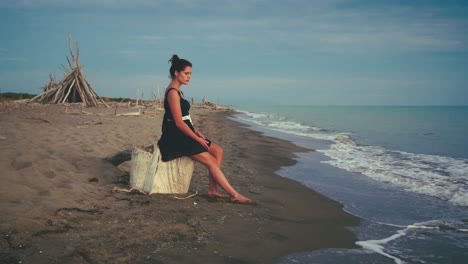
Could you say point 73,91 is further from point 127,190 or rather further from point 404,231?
point 404,231

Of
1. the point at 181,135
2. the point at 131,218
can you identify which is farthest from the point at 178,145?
the point at 131,218

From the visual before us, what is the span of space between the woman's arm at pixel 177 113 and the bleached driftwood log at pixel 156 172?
14.8 inches

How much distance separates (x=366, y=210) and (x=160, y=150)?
2.82 m

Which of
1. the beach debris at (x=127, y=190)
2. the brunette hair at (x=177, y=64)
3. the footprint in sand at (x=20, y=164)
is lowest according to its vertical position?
the beach debris at (x=127, y=190)

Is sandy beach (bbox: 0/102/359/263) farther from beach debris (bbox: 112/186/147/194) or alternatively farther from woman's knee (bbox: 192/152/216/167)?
woman's knee (bbox: 192/152/216/167)

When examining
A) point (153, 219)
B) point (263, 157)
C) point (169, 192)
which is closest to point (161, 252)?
point (153, 219)

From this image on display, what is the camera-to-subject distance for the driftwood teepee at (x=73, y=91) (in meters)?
20.5

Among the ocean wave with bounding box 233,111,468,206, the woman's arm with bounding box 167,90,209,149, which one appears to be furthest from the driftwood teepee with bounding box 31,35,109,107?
the woman's arm with bounding box 167,90,209,149

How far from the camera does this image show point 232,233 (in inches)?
132

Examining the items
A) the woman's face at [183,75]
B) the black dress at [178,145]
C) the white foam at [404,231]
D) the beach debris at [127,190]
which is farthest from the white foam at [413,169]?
the beach debris at [127,190]

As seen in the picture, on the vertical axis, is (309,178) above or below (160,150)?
below

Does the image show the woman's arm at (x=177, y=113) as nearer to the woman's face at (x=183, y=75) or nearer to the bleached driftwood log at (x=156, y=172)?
the woman's face at (x=183, y=75)

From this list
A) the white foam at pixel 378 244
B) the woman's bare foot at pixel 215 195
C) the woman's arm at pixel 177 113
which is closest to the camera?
the white foam at pixel 378 244

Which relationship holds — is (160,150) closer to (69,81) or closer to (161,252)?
(161,252)
